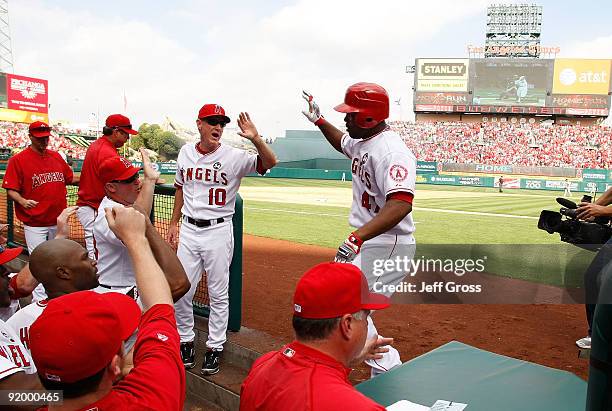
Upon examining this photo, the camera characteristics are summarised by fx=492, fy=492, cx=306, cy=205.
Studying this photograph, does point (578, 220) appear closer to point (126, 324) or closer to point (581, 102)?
point (126, 324)

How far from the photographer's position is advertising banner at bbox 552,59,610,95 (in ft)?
173

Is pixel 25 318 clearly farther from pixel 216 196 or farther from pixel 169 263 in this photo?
pixel 216 196

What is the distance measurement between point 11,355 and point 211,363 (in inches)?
84.2

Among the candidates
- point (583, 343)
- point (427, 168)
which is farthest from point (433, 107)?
point (583, 343)

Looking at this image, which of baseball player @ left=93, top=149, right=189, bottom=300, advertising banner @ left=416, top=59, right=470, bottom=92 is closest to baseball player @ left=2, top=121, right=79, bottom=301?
baseball player @ left=93, top=149, right=189, bottom=300

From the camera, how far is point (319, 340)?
170 centimetres

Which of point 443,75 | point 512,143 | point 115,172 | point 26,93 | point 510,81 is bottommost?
point 115,172

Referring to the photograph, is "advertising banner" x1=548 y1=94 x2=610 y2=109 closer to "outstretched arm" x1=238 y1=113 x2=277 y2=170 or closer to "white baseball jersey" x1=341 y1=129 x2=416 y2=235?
"outstretched arm" x1=238 y1=113 x2=277 y2=170

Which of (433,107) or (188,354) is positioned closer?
(188,354)

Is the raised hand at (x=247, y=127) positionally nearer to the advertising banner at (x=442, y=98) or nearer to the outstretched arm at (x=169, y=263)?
the outstretched arm at (x=169, y=263)

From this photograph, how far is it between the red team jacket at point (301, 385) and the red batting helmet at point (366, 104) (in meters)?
1.87

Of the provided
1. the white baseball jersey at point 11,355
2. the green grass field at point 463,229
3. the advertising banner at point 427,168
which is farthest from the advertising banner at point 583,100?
the white baseball jersey at point 11,355

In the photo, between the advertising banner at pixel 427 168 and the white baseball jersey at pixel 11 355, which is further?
the advertising banner at pixel 427 168

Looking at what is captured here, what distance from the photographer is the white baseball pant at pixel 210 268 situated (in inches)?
161
